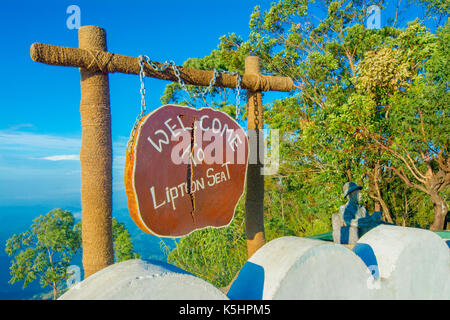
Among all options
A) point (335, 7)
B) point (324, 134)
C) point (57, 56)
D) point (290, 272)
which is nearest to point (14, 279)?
point (324, 134)

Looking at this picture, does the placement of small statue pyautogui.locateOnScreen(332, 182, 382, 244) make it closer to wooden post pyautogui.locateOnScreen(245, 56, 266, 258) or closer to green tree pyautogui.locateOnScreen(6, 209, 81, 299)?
wooden post pyautogui.locateOnScreen(245, 56, 266, 258)

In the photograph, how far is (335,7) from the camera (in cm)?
684

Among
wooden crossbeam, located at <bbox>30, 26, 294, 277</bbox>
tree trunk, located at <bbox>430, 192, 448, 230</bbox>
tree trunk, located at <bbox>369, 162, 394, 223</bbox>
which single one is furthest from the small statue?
tree trunk, located at <bbox>430, 192, 448, 230</bbox>

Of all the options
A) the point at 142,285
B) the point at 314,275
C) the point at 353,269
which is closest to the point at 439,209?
the point at 353,269

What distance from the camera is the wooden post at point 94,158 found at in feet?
5.41

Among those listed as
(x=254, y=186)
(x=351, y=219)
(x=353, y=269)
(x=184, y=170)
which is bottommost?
(x=351, y=219)

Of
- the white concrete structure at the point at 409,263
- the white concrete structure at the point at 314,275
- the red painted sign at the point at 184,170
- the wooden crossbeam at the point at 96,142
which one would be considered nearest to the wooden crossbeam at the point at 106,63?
the wooden crossbeam at the point at 96,142

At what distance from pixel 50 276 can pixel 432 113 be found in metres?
8.36

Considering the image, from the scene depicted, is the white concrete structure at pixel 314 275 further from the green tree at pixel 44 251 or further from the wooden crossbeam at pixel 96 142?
the green tree at pixel 44 251

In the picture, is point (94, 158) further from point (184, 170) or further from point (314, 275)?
point (314, 275)

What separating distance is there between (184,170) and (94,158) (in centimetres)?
49

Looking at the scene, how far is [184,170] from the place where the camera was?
1507 millimetres

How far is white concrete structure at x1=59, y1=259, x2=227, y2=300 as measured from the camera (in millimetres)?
947
